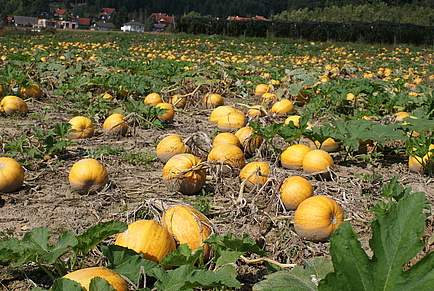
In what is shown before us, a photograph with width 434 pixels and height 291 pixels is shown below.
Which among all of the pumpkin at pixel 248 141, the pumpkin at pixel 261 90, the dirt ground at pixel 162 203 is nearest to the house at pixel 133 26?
the pumpkin at pixel 261 90

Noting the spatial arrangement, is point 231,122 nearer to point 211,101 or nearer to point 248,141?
point 248,141

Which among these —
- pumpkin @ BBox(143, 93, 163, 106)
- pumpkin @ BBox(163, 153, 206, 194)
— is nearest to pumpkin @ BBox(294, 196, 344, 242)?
pumpkin @ BBox(163, 153, 206, 194)

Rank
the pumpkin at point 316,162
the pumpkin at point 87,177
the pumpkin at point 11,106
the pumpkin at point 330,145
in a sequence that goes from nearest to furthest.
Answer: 1. the pumpkin at point 87,177
2. the pumpkin at point 316,162
3. the pumpkin at point 330,145
4. the pumpkin at point 11,106

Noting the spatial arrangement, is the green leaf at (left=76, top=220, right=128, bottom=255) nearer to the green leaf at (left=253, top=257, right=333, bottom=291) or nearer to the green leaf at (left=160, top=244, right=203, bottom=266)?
the green leaf at (left=160, top=244, right=203, bottom=266)

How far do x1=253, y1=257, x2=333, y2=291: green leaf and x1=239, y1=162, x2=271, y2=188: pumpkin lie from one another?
1581mm

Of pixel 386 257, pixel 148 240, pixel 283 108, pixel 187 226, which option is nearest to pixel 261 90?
pixel 283 108

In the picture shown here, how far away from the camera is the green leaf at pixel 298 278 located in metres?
1.76

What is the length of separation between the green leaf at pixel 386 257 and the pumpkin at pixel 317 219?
168 centimetres

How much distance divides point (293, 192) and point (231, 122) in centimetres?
249

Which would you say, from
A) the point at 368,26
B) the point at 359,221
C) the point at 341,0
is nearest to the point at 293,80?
the point at 359,221

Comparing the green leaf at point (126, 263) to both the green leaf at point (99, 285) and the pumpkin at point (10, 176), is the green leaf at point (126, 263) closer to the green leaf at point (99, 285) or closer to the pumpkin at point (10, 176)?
the green leaf at point (99, 285)

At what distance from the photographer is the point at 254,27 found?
3684cm

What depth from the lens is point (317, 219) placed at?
3.18 m

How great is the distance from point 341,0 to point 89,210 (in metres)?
95.8
